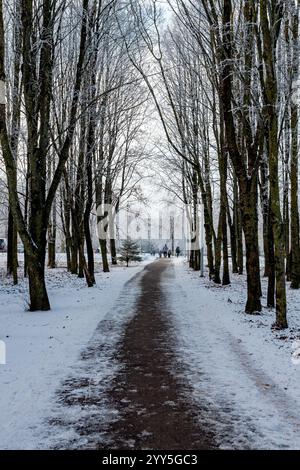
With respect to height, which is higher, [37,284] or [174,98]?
[174,98]

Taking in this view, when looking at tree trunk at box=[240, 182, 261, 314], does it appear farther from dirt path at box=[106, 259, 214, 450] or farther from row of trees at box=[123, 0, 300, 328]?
dirt path at box=[106, 259, 214, 450]

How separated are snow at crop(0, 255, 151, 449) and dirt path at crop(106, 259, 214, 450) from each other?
509mm

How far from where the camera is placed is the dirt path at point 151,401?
12.5 feet

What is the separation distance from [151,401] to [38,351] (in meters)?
3.08

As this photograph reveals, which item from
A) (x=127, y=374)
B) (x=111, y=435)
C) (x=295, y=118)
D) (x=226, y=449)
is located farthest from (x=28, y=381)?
(x=295, y=118)

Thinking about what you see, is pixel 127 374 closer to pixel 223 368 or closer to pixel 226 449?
pixel 223 368

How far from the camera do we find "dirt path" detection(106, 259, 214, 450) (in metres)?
3.82

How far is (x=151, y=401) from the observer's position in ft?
15.8

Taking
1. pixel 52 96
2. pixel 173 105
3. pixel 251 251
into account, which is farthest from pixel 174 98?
pixel 251 251

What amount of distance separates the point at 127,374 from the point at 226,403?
1559 millimetres

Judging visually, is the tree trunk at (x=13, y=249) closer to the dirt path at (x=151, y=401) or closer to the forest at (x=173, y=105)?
the forest at (x=173, y=105)

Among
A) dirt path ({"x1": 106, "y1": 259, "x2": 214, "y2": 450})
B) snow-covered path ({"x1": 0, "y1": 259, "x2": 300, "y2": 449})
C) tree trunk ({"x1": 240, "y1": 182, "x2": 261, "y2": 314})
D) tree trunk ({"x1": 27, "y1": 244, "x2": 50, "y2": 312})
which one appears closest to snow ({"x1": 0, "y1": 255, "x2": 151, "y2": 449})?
snow-covered path ({"x1": 0, "y1": 259, "x2": 300, "y2": 449})

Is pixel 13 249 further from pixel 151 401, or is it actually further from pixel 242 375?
pixel 151 401

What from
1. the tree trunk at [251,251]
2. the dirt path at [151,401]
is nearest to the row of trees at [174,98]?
the tree trunk at [251,251]
